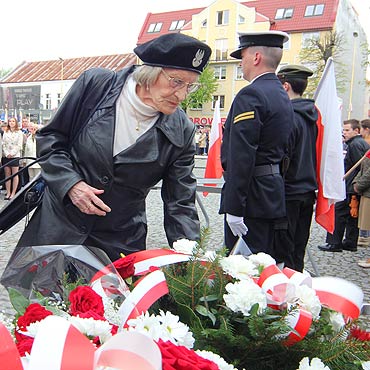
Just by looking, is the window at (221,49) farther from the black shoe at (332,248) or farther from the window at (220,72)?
the black shoe at (332,248)

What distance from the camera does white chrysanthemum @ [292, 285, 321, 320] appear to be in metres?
0.92

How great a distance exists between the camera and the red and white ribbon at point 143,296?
0.84m

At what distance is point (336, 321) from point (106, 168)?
1.04 m

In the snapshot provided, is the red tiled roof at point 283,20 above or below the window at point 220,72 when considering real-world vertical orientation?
above

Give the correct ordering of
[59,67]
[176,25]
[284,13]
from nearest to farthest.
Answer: [284,13]
[176,25]
[59,67]

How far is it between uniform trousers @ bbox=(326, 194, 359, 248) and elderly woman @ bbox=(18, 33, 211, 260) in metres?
4.46

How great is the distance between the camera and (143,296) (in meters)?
0.88

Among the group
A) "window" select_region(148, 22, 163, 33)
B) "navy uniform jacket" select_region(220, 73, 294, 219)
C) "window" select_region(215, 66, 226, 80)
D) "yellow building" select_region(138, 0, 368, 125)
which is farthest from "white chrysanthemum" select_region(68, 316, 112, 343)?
"window" select_region(148, 22, 163, 33)

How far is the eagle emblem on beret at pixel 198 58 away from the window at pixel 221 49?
40.0 metres

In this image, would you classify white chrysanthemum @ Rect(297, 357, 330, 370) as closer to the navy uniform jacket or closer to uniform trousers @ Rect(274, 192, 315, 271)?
the navy uniform jacket

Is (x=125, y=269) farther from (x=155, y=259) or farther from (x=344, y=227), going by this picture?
(x=344, y=227)

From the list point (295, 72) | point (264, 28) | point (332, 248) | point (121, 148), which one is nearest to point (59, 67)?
point (264, 28)

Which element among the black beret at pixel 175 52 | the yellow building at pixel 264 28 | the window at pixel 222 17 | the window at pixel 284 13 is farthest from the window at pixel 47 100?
the black beret at pixel 175 52

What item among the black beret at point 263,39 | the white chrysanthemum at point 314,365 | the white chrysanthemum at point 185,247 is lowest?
the white chrysanthemum at point 314,365
